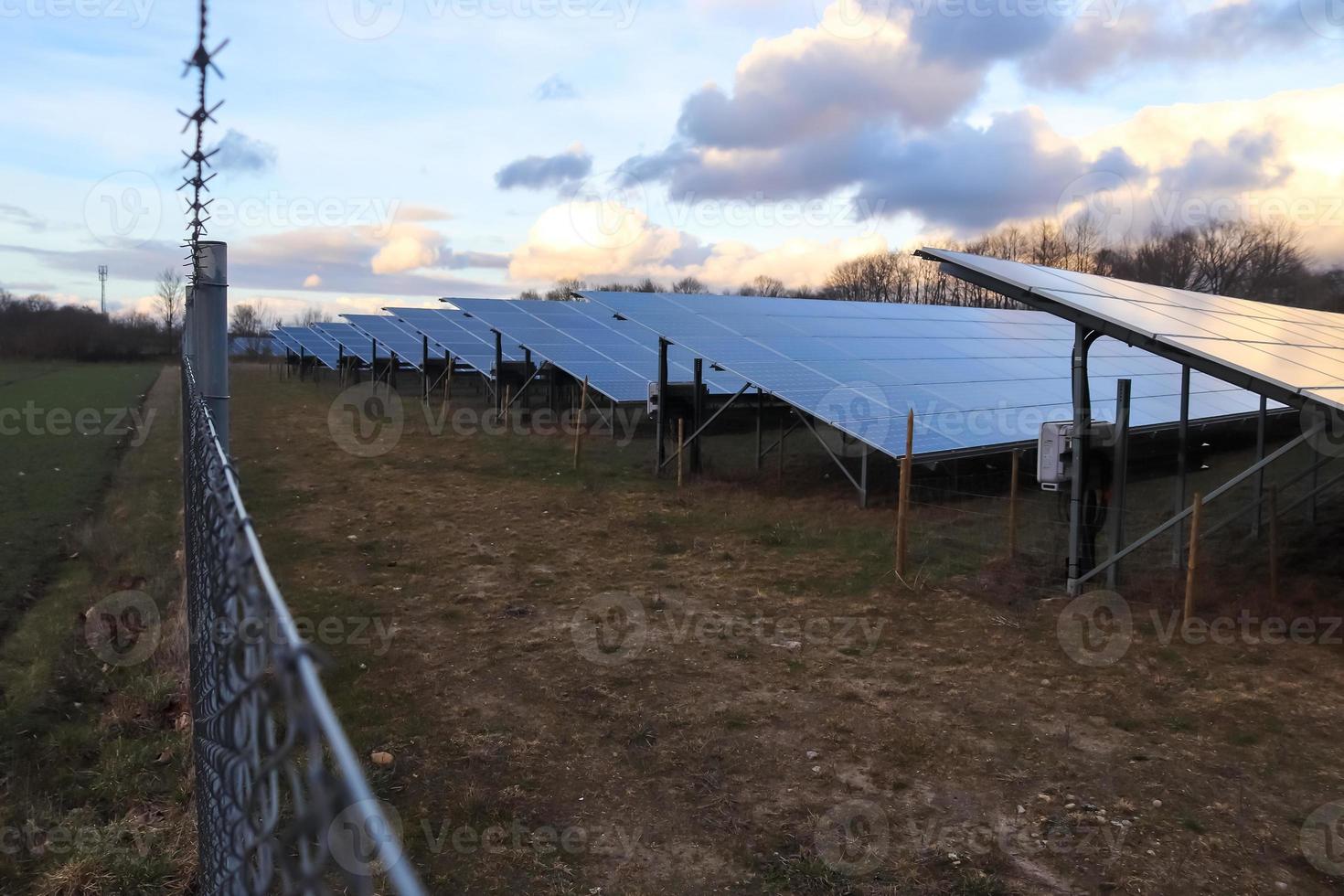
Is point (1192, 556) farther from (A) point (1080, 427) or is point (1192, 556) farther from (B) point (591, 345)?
(B) point (591, 345)

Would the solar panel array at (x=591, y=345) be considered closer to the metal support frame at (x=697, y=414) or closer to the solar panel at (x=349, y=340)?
the metal support frame at (x=697, y=414)

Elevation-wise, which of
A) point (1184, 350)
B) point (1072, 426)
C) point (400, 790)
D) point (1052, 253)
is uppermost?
point (1052, 253)

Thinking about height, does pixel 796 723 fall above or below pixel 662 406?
below

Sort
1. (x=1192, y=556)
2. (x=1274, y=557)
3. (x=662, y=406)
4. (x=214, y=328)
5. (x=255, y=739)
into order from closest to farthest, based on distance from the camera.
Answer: (x=255, y=739) → (x=214, y=328) → (x=1192, y=556) → (x=1274, y=557) → (x=662, y=406)

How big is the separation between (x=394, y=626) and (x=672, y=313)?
954 cm

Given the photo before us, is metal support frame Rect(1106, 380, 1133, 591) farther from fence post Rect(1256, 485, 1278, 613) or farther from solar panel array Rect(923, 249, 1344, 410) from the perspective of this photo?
fence post Rect(1256, 485, 1278, 613)

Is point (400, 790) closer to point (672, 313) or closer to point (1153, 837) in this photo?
point (1153, 837)

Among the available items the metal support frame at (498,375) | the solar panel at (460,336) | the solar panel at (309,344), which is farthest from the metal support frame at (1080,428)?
the solar panel at (309,344)

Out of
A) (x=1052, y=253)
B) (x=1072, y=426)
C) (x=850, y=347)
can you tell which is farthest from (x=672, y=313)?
(x=1052, y=253)

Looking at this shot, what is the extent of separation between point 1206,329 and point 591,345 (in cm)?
1492

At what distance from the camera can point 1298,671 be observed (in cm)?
692

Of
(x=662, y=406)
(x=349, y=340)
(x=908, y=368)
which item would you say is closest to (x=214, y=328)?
(x=662, y=406)

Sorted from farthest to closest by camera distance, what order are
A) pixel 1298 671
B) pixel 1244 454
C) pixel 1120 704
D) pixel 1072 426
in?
pixel 1244 454 < pixel 1072 426 < pixel 1298 671 < pixel 1120 704

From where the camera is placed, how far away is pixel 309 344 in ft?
142
